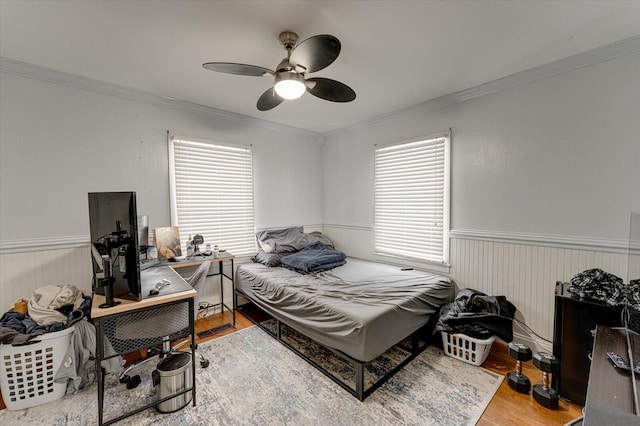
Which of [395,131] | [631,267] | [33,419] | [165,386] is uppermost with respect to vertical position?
[395,131]

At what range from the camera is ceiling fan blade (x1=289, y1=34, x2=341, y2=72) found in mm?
1478

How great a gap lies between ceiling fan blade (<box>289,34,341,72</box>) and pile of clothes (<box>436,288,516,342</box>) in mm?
2360

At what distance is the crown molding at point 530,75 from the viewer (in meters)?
1.98

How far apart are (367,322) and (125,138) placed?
301cm

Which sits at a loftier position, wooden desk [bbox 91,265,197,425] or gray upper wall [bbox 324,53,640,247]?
gray upper wall [bbox 324,53,640,247]

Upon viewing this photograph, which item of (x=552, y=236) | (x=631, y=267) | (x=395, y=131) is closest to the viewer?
(x=631, y=267)

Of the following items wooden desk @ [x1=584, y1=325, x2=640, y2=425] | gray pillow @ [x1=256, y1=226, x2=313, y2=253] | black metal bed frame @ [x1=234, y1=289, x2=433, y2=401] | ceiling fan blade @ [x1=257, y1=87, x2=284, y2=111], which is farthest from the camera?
gray pillow @ [x1=256, y1=226, x2=313, y2=253]

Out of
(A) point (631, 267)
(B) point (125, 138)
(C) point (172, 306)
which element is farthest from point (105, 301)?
(A) point (631, 267)

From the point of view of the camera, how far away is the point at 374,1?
62.4 inches

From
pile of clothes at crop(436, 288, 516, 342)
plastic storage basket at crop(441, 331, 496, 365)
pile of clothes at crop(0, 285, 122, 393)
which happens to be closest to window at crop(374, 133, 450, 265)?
pile of clothes at crop(436, 288, 516, 342)

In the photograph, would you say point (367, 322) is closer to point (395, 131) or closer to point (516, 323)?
point (516, 323)

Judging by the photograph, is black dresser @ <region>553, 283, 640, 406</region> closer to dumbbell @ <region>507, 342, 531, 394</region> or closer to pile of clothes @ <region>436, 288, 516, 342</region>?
dumbbell @ <region>507, 342, 531, 394</region>

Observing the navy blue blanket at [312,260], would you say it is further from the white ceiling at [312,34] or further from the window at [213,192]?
the white ceiling at [312,34]

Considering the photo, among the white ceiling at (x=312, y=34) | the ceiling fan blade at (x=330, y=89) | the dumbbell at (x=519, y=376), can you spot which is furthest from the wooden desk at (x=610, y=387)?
the ceiling fan blade at (x=330, y=89)
